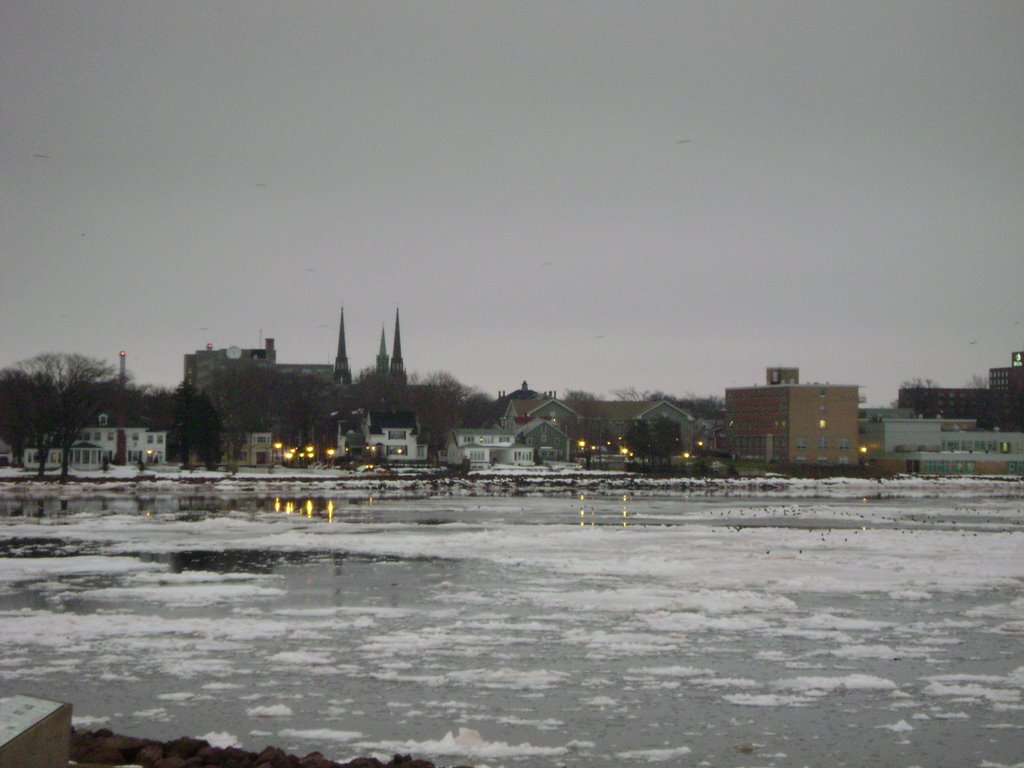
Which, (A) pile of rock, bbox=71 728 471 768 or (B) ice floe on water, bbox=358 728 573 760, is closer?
(A) pile of rock, bbox=71 728 471 768

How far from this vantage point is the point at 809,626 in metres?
16.2

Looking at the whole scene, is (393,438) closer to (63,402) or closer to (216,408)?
(216,408)

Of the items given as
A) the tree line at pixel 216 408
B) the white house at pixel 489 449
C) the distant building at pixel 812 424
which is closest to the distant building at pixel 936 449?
the distant building at pixel 812 424

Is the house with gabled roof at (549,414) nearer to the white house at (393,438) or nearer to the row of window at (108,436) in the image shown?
the white house at (393,438)

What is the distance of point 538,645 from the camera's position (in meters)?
14.6

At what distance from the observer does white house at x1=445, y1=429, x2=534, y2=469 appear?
109688 millimetres

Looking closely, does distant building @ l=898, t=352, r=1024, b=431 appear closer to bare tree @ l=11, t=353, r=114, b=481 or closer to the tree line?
the tree line

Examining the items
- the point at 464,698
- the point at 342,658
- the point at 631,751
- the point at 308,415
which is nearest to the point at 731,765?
the point at 631,751

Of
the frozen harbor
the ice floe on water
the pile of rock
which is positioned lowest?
the ice floe on water

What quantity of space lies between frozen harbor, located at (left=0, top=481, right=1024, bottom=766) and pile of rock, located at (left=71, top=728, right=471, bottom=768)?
69cm

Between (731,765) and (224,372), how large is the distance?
136395 millimetres

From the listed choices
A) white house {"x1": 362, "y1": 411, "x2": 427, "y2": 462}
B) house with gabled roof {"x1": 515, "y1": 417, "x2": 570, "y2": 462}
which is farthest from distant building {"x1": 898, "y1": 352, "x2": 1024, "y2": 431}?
white house {"x1": 362, "y1": 411, "x2": 427, "y2": 462}

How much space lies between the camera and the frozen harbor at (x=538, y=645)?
10539 mm

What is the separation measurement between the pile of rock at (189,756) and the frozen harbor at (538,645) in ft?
2.28
